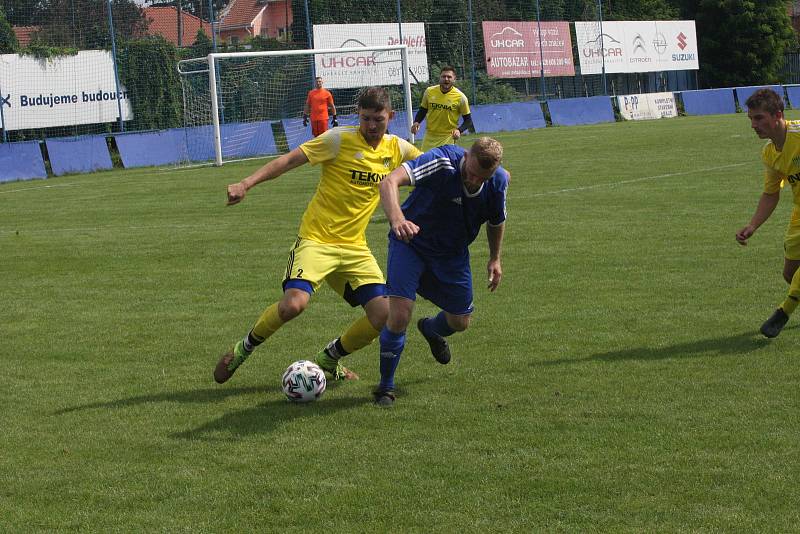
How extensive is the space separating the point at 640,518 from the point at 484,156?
2177 mm

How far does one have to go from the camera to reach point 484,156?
5.73 m

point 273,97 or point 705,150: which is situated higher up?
point 273,97

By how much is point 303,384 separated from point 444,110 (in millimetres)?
10974

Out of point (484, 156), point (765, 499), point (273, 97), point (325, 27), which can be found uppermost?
point (325, 27)

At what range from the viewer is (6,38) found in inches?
1059

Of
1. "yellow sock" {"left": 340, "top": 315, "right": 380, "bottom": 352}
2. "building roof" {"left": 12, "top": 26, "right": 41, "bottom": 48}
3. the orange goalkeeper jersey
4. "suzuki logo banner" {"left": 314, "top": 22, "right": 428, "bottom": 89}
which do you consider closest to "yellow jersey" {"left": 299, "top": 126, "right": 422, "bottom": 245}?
"yellow sock" {"left": 340, "top": 315, "right": 380, "bottom": 352}

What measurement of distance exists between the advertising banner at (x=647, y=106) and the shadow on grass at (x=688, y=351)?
3437cm

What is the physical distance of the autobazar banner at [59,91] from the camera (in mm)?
25922

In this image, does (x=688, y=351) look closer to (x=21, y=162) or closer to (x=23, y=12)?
(x=21, y=162)

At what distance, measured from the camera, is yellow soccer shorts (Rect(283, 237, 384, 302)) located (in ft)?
21.7

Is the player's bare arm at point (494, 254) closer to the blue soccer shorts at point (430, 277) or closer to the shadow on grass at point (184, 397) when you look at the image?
the blue soccer shorts at point (430, 277)

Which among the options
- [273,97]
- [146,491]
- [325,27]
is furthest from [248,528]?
[325,27]

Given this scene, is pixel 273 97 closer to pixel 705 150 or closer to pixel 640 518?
pixel 705 150

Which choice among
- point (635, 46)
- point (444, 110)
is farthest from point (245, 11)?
point (444, 110)
